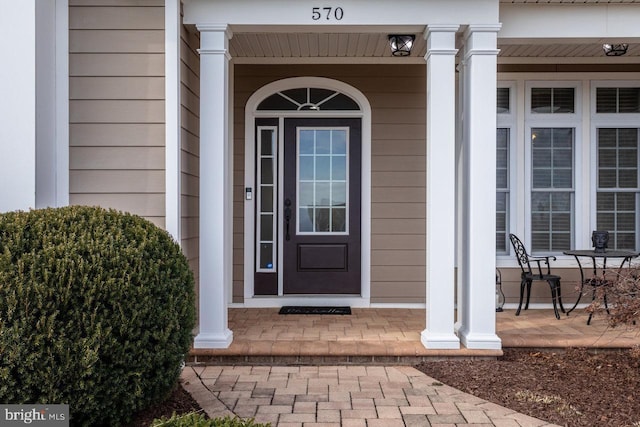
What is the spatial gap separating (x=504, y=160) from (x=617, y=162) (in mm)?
1159

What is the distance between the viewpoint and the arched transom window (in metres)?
5.38

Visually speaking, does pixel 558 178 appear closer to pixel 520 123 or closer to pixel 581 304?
pixel 520 123

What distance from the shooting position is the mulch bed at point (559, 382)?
9.41ft

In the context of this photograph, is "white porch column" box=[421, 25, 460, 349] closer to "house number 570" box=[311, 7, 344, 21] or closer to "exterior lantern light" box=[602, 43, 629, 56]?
"house number 570" box=[311, 7, 344, 21]

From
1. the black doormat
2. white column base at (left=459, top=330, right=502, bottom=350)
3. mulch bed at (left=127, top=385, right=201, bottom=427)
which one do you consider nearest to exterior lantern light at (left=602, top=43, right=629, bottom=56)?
white column base at (left=459, top=330, right=502, bottom=350)

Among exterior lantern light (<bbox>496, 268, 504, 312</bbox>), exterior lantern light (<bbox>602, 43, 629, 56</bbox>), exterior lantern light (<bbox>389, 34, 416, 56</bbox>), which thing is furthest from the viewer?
exterior lantern light (<bbox>496, 268, 504, 312</bbox>)

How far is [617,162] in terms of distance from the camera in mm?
5434

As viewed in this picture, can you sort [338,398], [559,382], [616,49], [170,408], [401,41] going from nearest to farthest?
[170,408] < [338,398] < [559,382] < [401,41] < [616,49]

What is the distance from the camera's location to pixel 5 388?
232 cm

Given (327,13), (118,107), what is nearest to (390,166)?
(327,13)

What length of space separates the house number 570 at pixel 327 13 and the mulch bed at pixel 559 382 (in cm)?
254

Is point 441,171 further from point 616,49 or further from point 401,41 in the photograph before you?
point 616,49

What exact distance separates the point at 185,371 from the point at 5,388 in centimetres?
140

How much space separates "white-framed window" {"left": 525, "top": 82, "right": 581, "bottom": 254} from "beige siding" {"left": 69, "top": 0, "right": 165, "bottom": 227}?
3.72 meters
